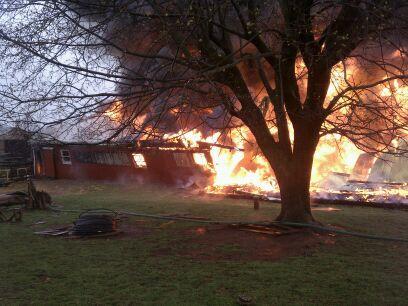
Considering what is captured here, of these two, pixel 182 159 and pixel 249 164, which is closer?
pixel 182 159

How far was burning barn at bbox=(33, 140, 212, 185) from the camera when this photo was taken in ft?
74.1

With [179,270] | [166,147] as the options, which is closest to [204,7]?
[179,270]

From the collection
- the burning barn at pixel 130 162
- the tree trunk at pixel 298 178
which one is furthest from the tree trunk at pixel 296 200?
the burning barn at pixel 130 162

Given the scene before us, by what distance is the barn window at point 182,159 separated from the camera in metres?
22.8

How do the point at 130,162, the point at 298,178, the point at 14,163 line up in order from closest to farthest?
the point at 298,178 → the point at 130,162 → the point at 14,163

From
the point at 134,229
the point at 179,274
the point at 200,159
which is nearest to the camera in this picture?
the point at 179,274

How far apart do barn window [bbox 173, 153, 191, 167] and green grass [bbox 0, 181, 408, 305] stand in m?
11.9

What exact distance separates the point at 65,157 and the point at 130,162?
5.93m

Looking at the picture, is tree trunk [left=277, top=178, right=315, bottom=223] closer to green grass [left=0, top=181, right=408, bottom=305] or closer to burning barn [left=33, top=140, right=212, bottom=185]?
green grass [left=0, top=181, right=408, bottom=305]

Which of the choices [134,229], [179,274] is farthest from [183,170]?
[179,274]

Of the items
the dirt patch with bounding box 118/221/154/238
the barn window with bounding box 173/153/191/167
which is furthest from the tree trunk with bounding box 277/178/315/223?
the barn window with bounding box 173/153/191/167

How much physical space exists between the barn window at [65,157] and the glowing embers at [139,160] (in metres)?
5.77

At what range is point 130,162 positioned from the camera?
25.6m

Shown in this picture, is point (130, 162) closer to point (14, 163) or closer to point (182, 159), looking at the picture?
point (182, 159)
